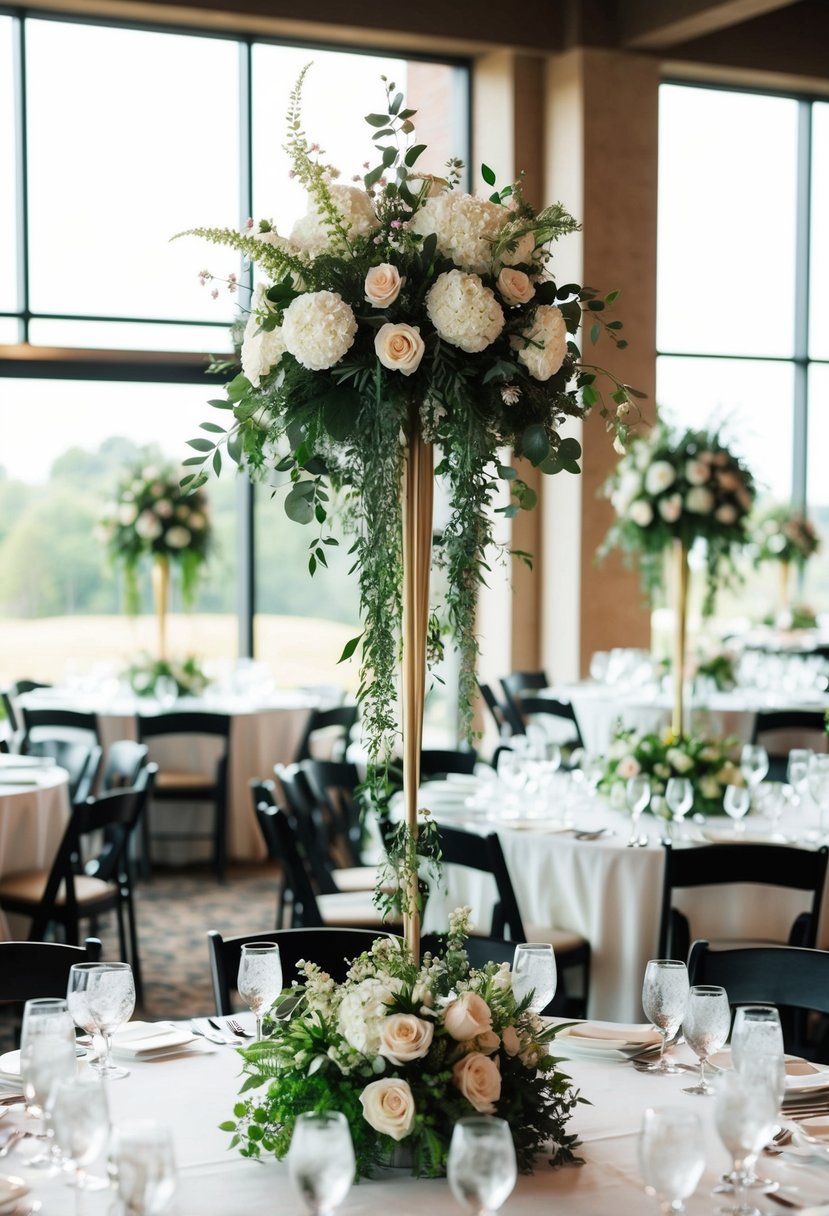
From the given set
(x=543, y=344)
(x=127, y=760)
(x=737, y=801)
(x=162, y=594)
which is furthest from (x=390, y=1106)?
(x=162, y=594)

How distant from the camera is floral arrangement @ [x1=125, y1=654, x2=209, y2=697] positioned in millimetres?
8477

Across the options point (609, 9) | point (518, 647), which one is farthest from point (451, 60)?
point (518, 647)

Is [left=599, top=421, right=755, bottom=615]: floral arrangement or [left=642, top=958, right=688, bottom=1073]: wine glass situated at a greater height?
[left=599, top=421, right=755, bottom=615]: floral arrangement

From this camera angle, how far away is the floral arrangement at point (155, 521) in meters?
8.70

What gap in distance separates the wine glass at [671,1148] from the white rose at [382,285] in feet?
3.94

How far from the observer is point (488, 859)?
420cm

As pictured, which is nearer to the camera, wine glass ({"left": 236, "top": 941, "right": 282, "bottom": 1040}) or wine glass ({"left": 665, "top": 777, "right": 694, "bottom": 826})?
wine glass ({"left": 236, "top": 941, "right": 282, "bottom": 1040})

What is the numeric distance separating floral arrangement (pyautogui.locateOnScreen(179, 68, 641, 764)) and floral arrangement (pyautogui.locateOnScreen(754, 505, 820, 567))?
8.89 metres

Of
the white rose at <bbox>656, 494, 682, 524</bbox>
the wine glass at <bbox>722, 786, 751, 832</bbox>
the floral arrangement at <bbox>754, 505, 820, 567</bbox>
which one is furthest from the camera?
the floral arrangement at <bbox>754, 505, 820, 567</bbox>

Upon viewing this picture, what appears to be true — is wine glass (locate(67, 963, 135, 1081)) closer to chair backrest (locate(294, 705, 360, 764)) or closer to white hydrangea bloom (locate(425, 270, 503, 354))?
white hydrangea bloom (locate(425, 270, 503, 354))

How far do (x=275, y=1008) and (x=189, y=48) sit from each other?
8164 millimetres

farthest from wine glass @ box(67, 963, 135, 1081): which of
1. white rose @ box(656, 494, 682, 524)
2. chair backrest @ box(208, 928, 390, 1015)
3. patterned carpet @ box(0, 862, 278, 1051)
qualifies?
white rose @ box(656, 494, 682, 524)

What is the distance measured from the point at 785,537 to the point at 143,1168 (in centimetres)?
995

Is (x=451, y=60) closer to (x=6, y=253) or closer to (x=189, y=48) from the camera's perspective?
(x=189, y=48)
